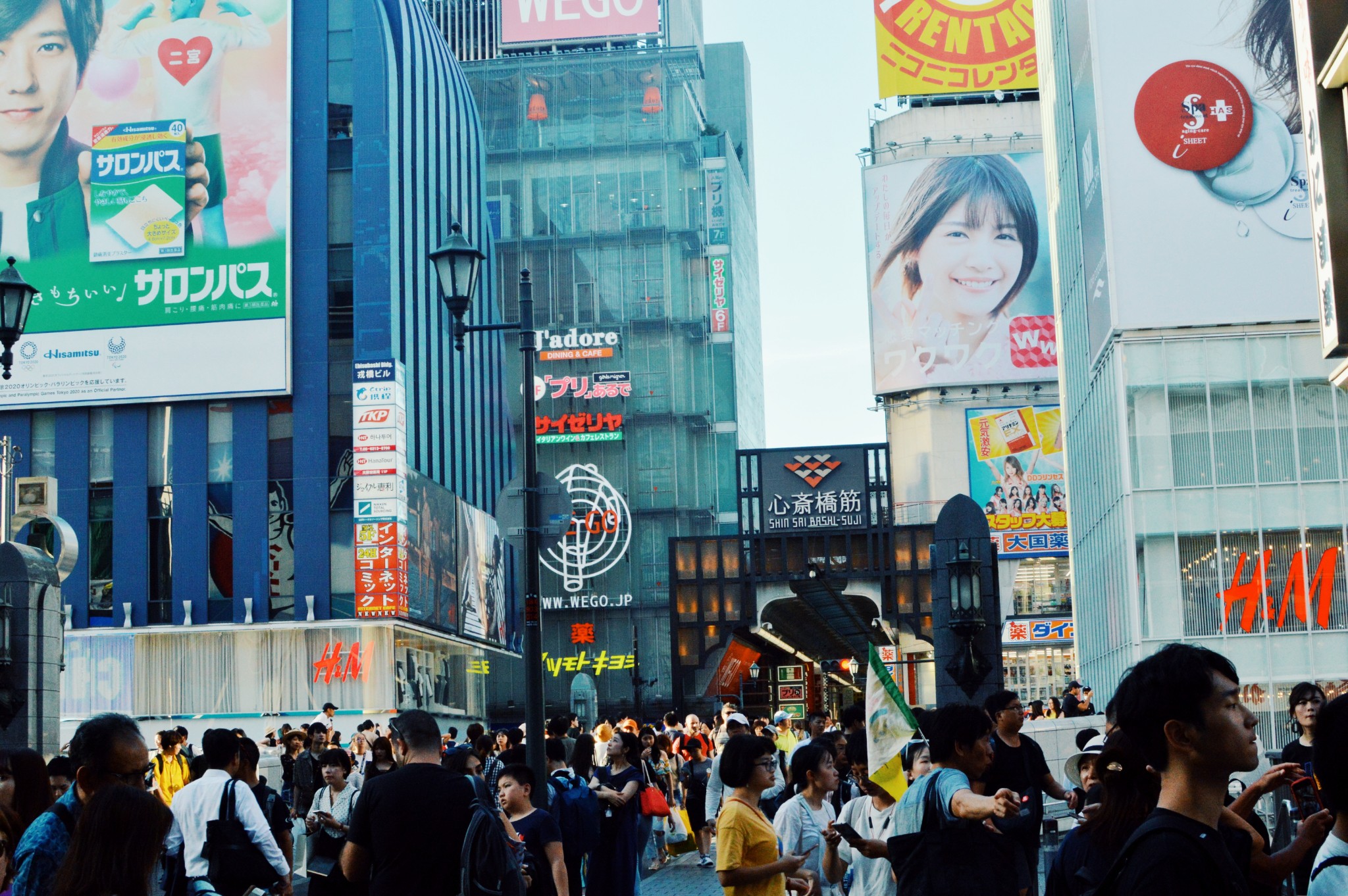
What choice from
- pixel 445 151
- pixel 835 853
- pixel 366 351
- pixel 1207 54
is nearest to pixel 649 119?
pixel 445 151

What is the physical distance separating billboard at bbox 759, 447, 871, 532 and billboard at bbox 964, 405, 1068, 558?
7.76 metres

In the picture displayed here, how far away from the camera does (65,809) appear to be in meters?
6.24

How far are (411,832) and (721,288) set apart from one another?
7601cm

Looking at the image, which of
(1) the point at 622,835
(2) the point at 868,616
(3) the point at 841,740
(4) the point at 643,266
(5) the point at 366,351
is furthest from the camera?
(4) the point at 643,266

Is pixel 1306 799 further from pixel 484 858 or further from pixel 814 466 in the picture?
pixel 814 466

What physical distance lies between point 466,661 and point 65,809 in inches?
2242

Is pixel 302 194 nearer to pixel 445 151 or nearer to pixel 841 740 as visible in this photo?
pixel 445 151

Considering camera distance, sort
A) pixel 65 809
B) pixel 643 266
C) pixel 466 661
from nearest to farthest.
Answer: pixel 65 809 → pixel 466 661 → pixel 643 266

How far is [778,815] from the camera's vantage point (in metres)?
8.92

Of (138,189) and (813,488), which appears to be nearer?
(138,189)

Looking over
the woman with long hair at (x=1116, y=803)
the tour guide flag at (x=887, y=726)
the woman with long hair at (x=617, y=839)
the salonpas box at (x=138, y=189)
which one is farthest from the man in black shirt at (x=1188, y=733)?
the salonpas box at (x=138, y=189)

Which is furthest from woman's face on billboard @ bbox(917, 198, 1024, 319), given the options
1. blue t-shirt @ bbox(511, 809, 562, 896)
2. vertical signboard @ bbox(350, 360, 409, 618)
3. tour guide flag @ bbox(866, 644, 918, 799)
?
tour guide flag @ bbox(866, 644, 918, 799)

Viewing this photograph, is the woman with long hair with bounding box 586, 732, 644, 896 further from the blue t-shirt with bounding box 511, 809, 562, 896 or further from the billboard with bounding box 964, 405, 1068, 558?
the billboard with bounding box 964, 405, 1068, 558

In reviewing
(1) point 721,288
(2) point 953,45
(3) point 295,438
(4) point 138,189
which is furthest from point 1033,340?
(4) point 138,189
